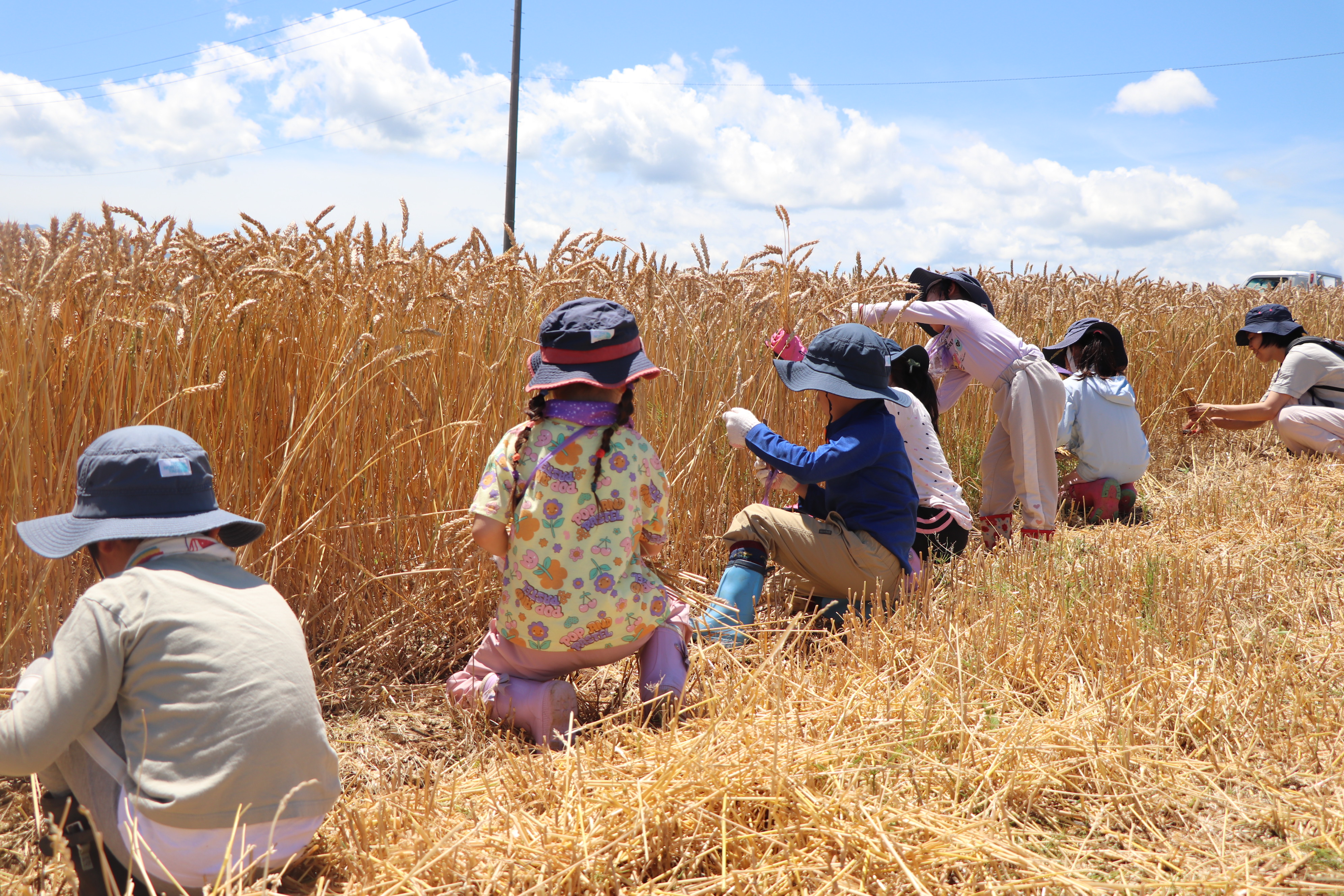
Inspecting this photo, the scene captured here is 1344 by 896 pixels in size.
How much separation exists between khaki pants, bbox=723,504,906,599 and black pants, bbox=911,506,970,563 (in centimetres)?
59

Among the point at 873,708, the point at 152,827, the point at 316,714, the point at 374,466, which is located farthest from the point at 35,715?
the point at 873,708

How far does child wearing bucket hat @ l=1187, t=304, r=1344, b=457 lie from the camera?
17.4 ft

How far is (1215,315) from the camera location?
7.11 meters

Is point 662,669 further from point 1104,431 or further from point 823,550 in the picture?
point 1104,431

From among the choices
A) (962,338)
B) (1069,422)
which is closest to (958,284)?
(962,338)

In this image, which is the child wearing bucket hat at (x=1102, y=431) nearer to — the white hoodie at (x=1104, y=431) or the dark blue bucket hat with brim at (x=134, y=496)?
the white hoodie at (x=1104, y=431)

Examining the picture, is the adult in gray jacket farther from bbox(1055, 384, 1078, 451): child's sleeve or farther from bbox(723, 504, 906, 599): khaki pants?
bbox(1055, 384, 1078, 451): child's sleeve

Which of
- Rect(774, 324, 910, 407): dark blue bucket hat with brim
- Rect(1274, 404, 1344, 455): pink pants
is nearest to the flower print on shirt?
Rect(774, 324, 910, 407): dark blue bucket hat with brim

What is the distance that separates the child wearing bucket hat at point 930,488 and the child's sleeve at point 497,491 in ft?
5.40

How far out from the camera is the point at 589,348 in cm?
205

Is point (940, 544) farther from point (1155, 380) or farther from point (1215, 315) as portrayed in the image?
point (1215, 315)

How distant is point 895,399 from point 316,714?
1.98 meters

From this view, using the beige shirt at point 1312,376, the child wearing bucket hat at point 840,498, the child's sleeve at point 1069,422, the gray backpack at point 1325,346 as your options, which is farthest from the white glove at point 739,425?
the gray backpack at point 1325,346

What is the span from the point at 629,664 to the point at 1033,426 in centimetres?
223
